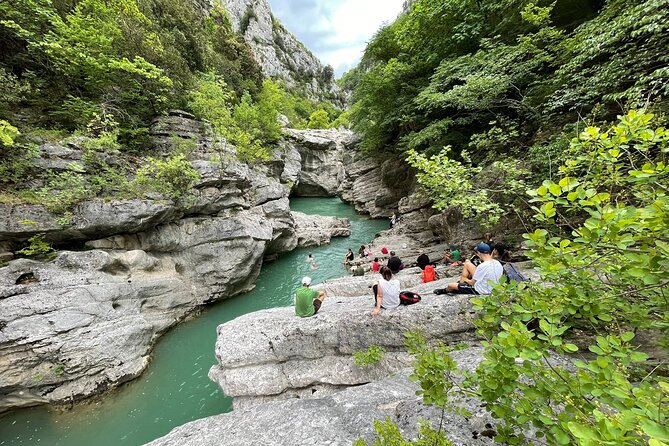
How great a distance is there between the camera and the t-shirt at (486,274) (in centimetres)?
438

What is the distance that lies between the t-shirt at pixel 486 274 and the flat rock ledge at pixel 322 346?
394 millimetres

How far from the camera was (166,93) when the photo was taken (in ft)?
42.5

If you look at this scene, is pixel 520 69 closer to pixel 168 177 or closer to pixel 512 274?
pixel 512 274

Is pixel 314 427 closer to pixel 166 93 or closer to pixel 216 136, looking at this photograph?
pixel 216 136

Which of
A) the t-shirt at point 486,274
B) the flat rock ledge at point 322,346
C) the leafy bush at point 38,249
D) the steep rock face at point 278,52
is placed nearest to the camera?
the t-shirt at point 486,274

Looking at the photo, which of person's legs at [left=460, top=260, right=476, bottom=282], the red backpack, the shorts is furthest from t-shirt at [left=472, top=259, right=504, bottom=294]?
the red backpack

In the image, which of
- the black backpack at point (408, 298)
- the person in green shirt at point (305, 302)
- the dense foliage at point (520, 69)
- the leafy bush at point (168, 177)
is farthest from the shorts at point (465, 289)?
the leafy bush at point (168, 177)

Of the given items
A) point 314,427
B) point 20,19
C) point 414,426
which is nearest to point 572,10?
point 414,426

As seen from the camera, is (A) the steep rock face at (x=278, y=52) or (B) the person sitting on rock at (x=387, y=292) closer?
(B) the person sitting on rock at (x=387, y=292)

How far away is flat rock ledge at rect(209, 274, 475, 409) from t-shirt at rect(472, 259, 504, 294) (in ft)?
1.29

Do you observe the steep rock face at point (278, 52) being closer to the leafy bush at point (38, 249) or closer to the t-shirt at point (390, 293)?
the leafy bush at point (38, 249)

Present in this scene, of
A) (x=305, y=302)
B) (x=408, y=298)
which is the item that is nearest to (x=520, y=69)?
(x=408, y=298)

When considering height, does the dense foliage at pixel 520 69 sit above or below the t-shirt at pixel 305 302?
above

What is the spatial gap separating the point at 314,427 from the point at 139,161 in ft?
40.6
